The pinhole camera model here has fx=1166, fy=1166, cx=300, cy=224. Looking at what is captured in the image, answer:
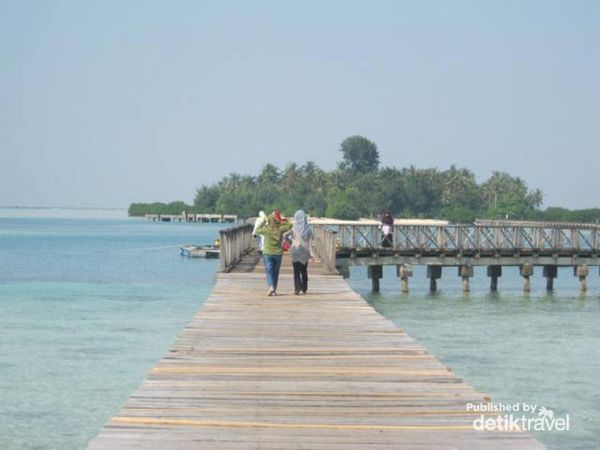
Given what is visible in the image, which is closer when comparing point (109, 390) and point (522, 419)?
point (522, 419)

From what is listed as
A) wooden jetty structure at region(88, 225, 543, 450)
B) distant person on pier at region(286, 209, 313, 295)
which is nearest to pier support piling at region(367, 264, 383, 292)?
distant person on pier at region(286, 209, 313, 295)

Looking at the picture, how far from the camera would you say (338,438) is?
33.2 feet

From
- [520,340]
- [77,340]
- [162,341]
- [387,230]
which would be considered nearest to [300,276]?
[162,341]

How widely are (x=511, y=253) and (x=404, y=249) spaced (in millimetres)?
4758

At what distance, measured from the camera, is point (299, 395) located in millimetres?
12062

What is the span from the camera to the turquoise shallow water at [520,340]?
2172 cm

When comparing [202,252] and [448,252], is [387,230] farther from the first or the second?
[202,252]

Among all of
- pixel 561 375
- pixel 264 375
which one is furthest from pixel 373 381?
pixel 561 375

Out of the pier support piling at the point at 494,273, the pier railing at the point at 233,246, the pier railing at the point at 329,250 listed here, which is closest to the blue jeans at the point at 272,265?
the pier railing at the point at 233,246

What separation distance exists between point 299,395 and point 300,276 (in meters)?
12.2

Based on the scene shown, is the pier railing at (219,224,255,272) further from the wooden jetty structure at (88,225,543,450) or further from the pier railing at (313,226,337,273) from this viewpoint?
the wooden jetty structure at (88,225,543,450)

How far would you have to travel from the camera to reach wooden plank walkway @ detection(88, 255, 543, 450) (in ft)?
32.9

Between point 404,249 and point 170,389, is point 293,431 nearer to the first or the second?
point 170,389

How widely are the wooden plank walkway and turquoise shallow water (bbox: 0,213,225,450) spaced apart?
339cm
